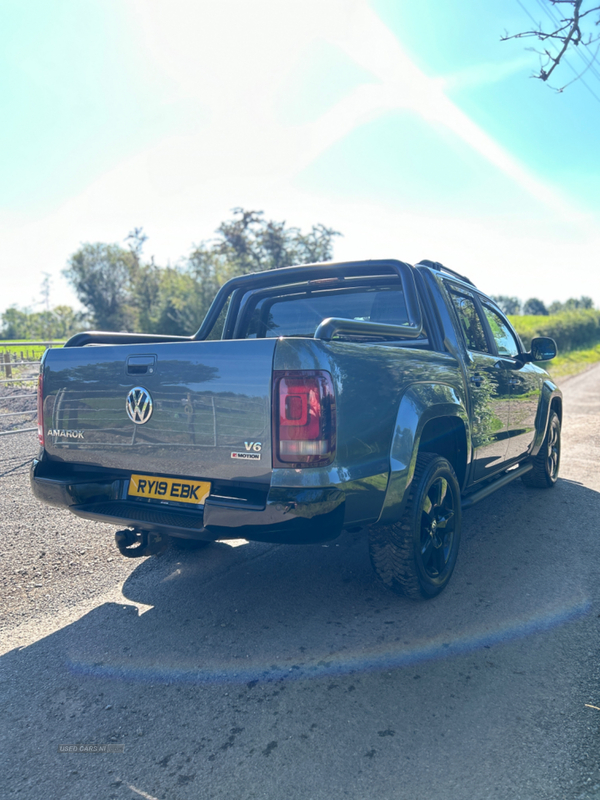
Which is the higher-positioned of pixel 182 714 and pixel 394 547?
pixel 394 547

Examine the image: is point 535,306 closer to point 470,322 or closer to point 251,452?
point 470,322

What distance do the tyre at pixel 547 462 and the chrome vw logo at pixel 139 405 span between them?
4.37 metres

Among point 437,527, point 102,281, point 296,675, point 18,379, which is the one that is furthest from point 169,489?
point 102,281

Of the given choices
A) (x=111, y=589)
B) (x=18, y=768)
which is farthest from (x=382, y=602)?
(x=18, y=768)

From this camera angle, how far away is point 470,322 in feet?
14.5

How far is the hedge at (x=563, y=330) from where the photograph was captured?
113 ft

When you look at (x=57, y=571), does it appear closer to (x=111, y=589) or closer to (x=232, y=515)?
(x=111, y=589)

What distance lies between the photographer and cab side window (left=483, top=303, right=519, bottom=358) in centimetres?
498

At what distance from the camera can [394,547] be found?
10.2ft

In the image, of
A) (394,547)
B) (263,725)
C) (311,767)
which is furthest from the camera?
(394,547)

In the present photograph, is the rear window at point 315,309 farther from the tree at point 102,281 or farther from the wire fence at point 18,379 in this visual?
the tree at point 102,281

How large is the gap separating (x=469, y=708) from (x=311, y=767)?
2.42 feet

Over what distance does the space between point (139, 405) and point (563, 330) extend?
40261 millimetres

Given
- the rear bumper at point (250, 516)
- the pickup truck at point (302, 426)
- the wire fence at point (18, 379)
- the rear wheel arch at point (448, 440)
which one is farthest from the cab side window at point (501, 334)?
the wire fence at point (18, 379)
